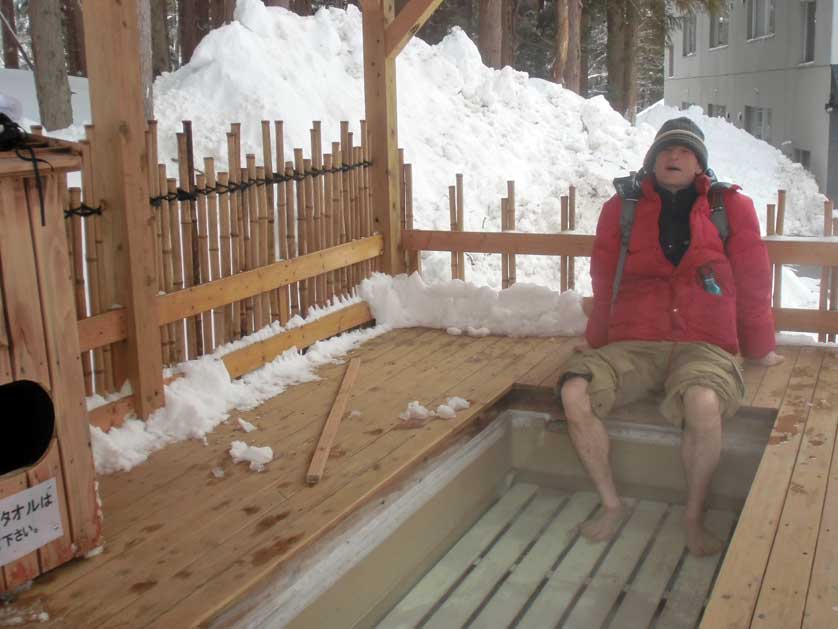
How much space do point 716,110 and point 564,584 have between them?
79.3 ft

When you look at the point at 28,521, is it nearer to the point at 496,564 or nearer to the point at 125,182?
the point at 125,182

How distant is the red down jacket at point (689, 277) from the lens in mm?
4320

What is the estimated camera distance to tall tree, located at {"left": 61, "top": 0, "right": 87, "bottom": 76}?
19594 millimetres

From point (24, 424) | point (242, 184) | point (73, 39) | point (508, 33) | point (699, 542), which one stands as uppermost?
point (73, 39)

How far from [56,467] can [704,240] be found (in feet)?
9.44

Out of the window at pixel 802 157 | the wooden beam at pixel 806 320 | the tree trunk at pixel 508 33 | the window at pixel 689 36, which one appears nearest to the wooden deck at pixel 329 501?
the wooden beam at pixel 806 320

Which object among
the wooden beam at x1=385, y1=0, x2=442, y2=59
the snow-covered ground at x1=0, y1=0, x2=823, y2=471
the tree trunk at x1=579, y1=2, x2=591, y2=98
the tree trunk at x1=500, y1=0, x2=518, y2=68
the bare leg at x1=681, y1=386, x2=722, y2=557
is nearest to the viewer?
the bare leg at x1=681, y1=386, x2=722, y2=557

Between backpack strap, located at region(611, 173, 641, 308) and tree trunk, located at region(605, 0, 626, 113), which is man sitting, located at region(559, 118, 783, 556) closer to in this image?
backpack strap, located at region(611, 173, 641, 308)

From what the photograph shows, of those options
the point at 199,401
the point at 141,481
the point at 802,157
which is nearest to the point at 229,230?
the point at 199,401

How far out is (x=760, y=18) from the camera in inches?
800

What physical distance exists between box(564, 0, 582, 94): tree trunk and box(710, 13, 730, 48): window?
677cm

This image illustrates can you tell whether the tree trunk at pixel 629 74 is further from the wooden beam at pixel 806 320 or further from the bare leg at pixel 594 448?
the bare leg at pixel 594 448

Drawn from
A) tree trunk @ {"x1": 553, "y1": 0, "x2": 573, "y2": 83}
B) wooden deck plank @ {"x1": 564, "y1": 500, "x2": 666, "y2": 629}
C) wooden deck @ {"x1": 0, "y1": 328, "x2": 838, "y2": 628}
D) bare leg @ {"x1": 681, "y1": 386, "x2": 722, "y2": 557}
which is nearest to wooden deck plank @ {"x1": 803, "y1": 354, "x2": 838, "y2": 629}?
wooden deck @ {"x1": 0, "y1": 328, "x2": 838, "y2": 628}

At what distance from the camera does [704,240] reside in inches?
171
